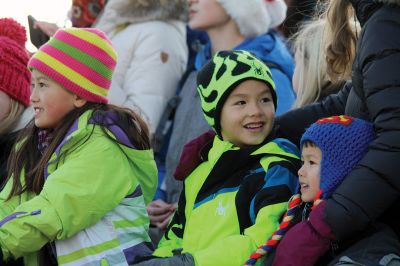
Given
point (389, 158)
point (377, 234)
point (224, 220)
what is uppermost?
point (389, 158)

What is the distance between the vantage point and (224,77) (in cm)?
359

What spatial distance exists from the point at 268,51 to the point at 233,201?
192 cm

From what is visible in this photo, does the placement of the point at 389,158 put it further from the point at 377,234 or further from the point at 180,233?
the point at 180,233

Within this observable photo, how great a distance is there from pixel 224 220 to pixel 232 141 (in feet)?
1.39

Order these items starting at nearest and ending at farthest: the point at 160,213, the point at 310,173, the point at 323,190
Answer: the point at 323,190, the point at 310,173, the point at 160,213

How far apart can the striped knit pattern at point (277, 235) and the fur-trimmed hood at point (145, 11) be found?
105 inches

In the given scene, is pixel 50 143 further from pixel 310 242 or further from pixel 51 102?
pixel 310 242

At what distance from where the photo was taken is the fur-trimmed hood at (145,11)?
5.46 m

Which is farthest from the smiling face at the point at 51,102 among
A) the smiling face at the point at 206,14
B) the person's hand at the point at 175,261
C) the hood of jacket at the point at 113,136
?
the smiling face at the point at 206,14

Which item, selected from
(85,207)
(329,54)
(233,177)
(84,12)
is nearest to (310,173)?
(233,177)

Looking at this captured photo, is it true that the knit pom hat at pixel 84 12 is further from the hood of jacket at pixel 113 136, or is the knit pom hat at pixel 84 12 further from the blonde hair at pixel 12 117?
the hood of jacket at pixel 113 136

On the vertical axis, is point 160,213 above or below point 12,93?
below

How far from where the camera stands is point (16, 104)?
459cm

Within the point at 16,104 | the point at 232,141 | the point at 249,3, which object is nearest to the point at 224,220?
the point at 232,141
